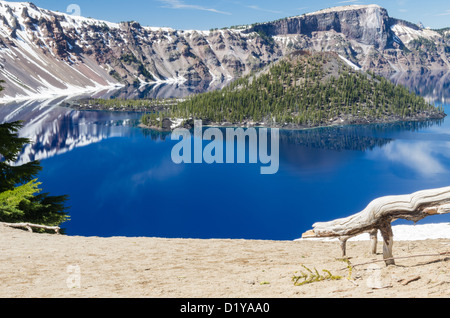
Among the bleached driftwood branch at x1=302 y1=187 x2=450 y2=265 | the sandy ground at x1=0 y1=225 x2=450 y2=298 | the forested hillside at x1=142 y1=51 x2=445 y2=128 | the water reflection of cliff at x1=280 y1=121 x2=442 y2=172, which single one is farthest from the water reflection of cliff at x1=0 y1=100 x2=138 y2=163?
the bleached driftwood branch at x1=302 y1=187 x2=450 y2=265

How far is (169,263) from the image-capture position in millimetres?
14875

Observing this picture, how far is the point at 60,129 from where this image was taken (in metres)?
153

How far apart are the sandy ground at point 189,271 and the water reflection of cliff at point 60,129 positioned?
97927 mm

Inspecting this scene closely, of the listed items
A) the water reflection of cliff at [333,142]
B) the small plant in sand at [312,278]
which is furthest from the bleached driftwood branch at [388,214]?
the water reflection of cliff at [333,142]

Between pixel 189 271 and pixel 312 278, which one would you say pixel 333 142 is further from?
pixel 312 278

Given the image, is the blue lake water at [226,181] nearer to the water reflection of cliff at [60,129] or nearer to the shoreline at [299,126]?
→ the water reflection of cliff at [60,129]

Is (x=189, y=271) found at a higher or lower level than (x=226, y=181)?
lower

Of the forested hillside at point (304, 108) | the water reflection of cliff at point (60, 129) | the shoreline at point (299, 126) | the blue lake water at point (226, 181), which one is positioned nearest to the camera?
the blue lake water at point (226, 181)

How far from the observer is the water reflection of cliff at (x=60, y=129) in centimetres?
12045

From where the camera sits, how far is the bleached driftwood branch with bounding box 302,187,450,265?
10.8m

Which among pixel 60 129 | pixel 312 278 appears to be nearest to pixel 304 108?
→ pixel 60 129

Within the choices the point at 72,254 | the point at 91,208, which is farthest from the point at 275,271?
the point at 91,208

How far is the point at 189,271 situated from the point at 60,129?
153174 mm
